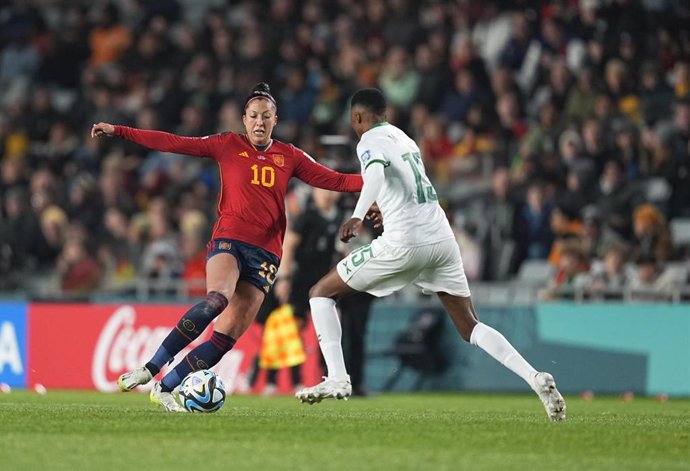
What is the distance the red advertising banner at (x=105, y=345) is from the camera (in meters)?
15.9

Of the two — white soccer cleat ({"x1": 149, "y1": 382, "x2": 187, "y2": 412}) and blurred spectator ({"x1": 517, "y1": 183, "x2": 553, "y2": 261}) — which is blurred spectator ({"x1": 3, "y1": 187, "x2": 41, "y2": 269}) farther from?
white soccer cleat ({"x1": 149, "y1": 382, "x2": 187, "y2": 412})

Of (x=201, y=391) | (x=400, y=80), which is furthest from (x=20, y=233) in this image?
(x=201, y=391)

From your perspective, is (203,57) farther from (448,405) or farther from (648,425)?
(648,425)

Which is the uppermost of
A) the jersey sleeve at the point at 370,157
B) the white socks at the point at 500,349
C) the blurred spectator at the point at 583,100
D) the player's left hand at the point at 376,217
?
the blurred spectator at the point at 583,100

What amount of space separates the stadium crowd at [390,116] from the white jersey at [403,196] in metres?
4.62

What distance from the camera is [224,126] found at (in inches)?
813

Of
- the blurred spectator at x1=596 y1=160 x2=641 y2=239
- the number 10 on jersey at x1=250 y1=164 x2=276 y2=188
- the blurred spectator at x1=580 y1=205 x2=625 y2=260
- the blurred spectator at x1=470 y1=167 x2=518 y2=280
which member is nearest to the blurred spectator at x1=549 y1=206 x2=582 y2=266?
the blurred spectator at x1=580 y1=205 x2=625 y2=260

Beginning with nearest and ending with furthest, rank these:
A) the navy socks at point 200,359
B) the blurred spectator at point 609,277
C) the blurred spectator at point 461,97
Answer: the navy socks at point 200,359 → the blurred spectator at point 609,277 → the blurred spectator at point 461,97

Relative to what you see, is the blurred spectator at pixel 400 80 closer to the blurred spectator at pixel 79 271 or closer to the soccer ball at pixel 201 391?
the blurred spectator at pixel 79 271

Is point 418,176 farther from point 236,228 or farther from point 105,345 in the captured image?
point 105,345

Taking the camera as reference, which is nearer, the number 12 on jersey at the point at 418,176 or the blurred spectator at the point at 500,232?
the number 12 on jersey at the point at 418,176

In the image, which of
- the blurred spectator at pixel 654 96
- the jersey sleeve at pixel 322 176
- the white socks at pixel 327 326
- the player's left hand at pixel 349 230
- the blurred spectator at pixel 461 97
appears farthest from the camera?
the blurred spectator at pixel 461 97

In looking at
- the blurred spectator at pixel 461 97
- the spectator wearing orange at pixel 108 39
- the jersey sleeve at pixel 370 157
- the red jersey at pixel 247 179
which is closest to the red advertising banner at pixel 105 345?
the blurred spectator at pixel 461 97

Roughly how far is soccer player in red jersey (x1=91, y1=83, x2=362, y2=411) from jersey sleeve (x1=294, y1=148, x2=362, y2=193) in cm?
1
